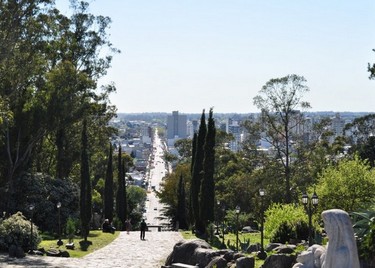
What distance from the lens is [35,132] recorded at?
35781 millimetres

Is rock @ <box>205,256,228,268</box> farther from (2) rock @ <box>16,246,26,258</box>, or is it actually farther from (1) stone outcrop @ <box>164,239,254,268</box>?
(2) rock @ <box>16,246,26,258</box>

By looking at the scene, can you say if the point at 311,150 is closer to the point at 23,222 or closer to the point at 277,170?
the point at 277,170

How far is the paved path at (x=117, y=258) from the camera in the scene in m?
22.5

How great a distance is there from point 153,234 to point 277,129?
13.2 m

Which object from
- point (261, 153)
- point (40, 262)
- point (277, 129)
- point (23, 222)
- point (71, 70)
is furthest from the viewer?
point (261, 153)

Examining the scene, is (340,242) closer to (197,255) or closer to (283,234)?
(197,255)

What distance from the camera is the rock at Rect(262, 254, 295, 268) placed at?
16.9m

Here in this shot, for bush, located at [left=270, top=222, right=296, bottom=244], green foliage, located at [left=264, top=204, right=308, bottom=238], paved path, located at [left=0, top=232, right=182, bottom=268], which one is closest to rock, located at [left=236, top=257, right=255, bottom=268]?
paved path, located at [left=0, top=232, right=182, bottom=268]

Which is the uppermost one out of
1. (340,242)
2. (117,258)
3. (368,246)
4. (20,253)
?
(340,242)

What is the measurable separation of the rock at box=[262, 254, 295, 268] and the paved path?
6.89 m

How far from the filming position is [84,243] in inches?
1137

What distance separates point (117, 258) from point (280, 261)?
9.53 metres

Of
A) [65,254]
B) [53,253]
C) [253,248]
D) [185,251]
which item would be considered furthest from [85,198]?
[253,248]

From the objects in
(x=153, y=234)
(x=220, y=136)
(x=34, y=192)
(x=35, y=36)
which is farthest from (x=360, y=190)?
(x=220, y=136)
